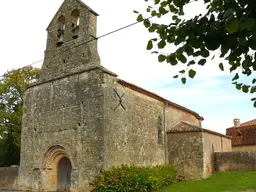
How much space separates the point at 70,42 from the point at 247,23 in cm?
1694

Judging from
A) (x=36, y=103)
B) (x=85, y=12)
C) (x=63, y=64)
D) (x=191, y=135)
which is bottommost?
(x=191, y=135)

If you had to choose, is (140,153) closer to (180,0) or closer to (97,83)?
(97,83)

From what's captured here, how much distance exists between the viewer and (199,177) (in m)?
20.5

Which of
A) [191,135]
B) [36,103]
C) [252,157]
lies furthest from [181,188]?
[36,103]

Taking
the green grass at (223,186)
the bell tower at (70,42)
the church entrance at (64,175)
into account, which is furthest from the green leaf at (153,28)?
the church entrance at (64,175)

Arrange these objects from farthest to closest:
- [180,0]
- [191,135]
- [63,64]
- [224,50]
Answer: [191,135] → [63,64] → [180,0] → [224,50]

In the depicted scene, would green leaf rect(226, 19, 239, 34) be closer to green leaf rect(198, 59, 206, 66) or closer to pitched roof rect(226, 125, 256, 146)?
green leaf rect(198, 59, 206, 66)

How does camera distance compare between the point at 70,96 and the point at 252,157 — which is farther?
the point at 252,157

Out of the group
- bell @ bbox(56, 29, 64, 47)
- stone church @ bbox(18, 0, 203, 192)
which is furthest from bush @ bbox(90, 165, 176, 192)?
bell @ bbox(56, 29, 64, 47)

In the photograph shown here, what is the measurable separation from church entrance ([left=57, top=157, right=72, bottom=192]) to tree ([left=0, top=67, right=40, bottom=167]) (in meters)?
13.4

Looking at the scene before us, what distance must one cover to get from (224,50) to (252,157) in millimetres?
21957

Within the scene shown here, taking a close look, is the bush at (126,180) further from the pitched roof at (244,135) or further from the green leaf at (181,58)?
the pitched roof at (244,135)

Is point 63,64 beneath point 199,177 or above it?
above

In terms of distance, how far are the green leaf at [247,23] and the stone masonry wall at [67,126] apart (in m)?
13.5
